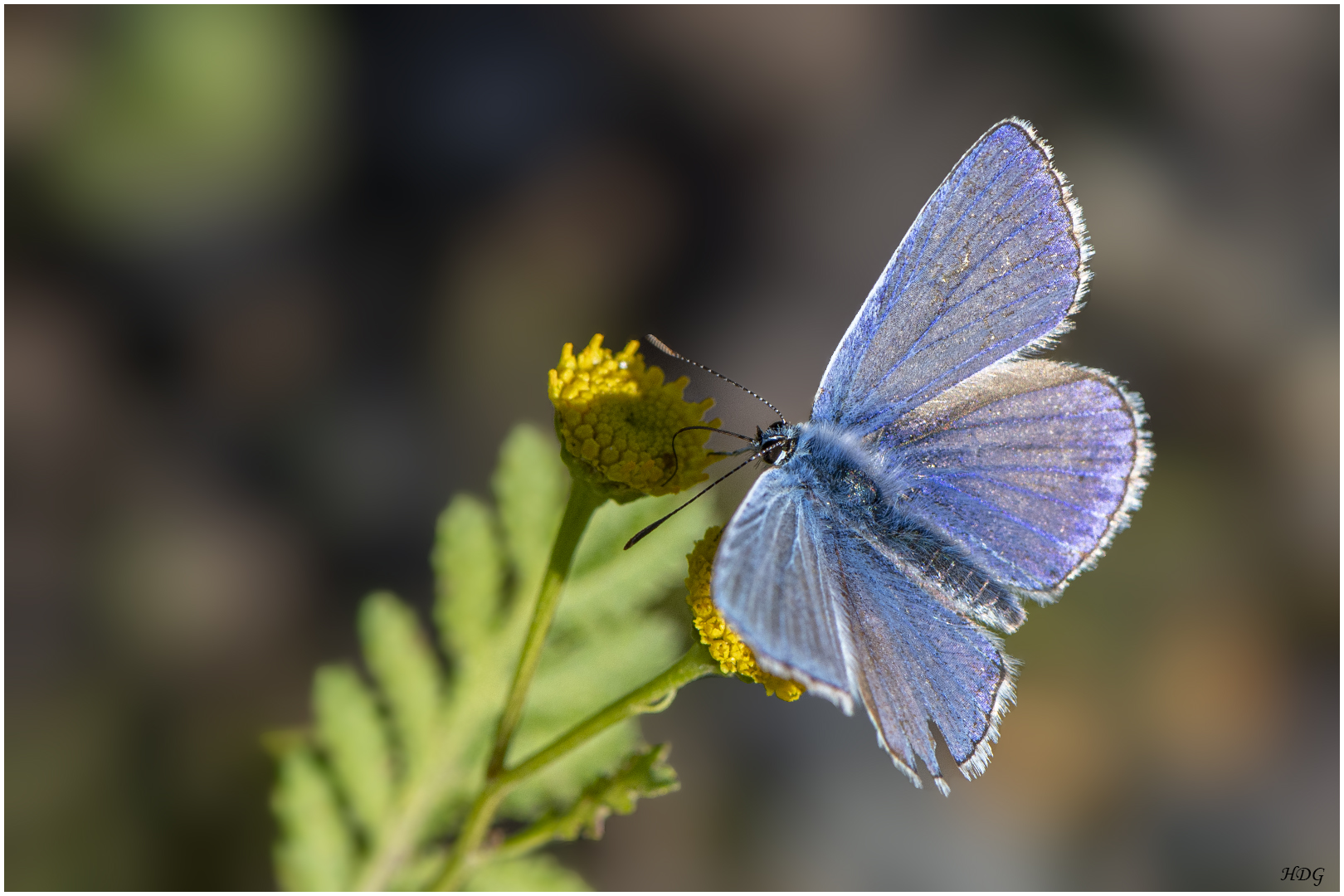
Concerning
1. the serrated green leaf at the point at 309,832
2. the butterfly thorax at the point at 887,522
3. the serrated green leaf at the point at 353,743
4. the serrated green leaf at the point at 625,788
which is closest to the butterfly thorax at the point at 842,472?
the butterfly thorax at the point at 887,522

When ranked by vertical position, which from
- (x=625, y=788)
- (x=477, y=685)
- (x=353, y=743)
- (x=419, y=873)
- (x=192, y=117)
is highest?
(x=192, y=117)

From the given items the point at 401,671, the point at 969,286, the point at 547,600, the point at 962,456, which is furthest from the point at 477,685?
the point at 969,286

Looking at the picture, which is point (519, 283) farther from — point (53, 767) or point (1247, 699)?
point (1247, 699)

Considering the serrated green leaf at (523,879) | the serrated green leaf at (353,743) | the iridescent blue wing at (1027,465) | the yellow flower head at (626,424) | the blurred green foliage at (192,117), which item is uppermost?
the blurred green foliage at (192,117)

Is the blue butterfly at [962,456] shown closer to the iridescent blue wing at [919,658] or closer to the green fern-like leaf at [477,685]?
the iridescent blue wing at [919,658]

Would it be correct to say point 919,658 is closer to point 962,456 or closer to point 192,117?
point 962,456

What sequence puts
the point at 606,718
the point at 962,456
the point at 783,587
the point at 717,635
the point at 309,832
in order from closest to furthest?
the point at 783,587, the point at 717,635, the point at 606,718, the point at 962,456, the point at 309,832
